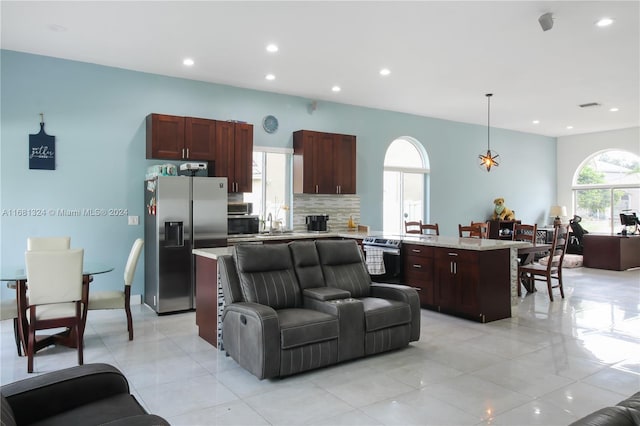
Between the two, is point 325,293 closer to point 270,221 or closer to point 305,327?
point 305,327

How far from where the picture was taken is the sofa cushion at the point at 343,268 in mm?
4199

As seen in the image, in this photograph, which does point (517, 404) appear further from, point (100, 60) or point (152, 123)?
point (100, 60)

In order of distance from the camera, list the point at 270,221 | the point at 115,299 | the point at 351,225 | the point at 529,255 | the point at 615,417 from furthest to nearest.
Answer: the point at 351,225 < the point at 270,221 < the point at 529,255 < the point at 115,299 < the point at 615,417

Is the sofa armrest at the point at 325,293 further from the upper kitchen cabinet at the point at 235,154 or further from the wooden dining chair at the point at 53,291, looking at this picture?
the upper kitchen cabinet at the point at 235,154

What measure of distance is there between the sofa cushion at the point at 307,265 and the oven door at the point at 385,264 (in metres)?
1.57

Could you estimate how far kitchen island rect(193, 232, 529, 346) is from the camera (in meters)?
4.52

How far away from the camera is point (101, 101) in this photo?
5688 millimetres

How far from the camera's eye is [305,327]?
11.0 ft

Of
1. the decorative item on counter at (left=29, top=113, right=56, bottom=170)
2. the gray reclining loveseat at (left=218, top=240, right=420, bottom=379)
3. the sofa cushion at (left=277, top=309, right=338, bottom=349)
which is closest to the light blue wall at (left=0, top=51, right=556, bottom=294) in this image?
the decorative item on counter at (left=29, top=113, right=56, bottom=170)

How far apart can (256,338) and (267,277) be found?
0.69 metres

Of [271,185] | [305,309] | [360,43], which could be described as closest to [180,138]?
[271,185]

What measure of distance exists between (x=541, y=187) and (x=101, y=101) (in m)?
10.4

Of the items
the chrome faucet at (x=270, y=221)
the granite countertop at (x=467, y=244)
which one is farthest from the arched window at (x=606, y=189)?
the chrome faucet at (x=270, y=221)

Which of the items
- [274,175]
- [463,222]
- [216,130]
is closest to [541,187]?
[463,222]
